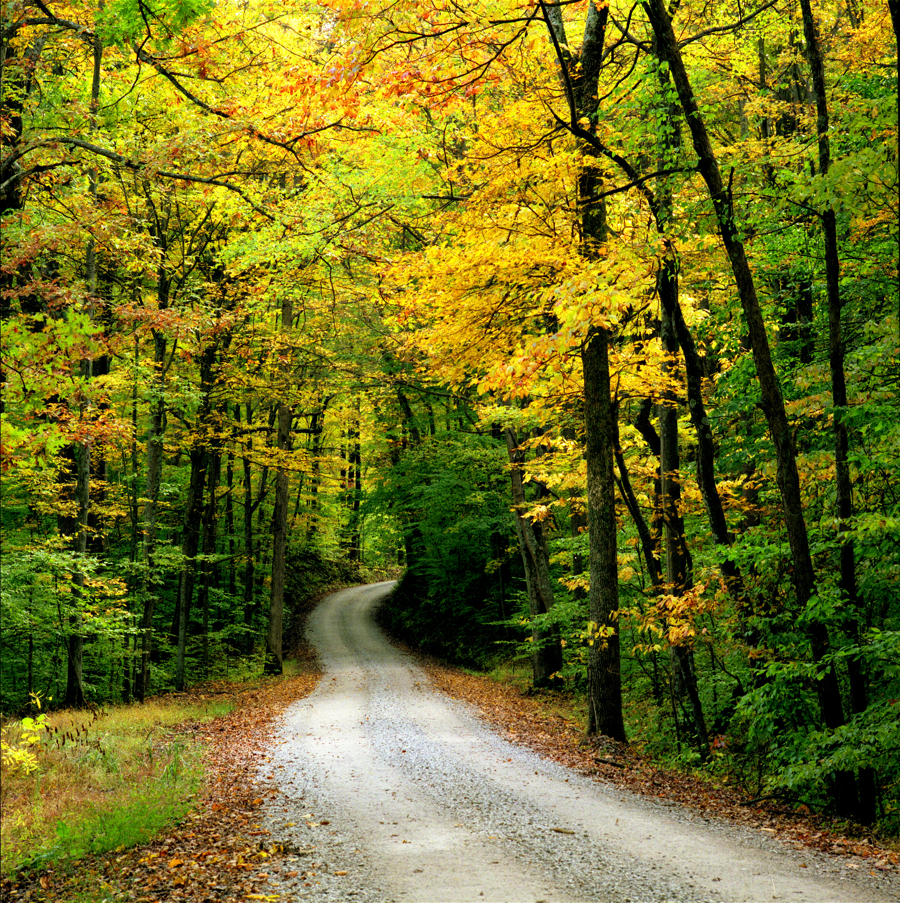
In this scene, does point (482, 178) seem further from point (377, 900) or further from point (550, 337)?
point (377, 900)

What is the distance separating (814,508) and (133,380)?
11.8 meters

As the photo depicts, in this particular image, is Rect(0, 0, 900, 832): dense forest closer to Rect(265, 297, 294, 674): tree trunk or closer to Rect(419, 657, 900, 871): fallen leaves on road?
Rect(419, 657, 900, 871): fallen leaves on road

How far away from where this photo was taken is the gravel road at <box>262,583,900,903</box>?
15.6 feet

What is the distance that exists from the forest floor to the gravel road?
0.25 metres

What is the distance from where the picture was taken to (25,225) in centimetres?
847

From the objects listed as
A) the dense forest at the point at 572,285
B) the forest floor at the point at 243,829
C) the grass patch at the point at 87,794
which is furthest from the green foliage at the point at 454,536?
the grass patch at the point at 87,794

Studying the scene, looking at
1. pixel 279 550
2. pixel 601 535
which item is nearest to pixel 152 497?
pixel 279 550

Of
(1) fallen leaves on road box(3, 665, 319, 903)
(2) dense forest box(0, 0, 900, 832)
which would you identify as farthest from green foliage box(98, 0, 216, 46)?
(1) fallen leaves on road box(3, 665, 319, 903)

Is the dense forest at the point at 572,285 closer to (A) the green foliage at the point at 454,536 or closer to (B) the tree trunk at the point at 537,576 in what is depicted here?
(B) the tree trunk at the point at 537,576

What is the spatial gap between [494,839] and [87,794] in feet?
13.3

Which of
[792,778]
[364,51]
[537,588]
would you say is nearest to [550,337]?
[364,51]

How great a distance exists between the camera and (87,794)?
6.79 metres

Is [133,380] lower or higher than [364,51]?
lower

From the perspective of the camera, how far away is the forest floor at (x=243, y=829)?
490 cm
